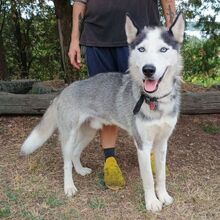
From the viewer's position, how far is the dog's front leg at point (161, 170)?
4020mm

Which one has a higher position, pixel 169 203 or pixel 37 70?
pixel 169 203

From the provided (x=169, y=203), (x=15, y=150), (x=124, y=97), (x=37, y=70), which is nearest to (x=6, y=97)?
(x=15, y=150)

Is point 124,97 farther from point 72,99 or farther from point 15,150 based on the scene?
point 15,150

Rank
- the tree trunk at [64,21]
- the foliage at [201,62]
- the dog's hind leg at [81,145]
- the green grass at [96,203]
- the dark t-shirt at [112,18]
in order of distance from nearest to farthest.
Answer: the green grass at [96,203] → the dark t-shirt at [112,18] → the dog's hind leg at [81,145] → the tree trunk at [64,21] → the foliage at [201,62]

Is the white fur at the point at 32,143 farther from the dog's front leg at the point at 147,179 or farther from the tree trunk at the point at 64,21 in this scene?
the tree trunk at the point at 64,21

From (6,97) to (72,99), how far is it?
7.03 ft

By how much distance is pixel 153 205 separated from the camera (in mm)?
3885

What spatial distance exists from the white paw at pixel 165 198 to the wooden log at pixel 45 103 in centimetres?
227

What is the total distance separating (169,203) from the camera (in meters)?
4.00

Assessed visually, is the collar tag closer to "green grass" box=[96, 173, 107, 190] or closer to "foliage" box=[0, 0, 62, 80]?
"green grass" box=[96, 173, 107, 190]

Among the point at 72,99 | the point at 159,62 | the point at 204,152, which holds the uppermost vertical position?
the point at 159,62

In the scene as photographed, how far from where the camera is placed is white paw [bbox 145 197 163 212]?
388cm

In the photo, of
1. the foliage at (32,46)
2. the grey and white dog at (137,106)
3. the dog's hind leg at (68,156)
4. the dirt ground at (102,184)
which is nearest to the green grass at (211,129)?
the dirt ground at (102,184)

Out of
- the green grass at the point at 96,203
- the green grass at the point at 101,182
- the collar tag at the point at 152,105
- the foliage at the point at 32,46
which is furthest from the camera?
the foliage at the point at 32,46
